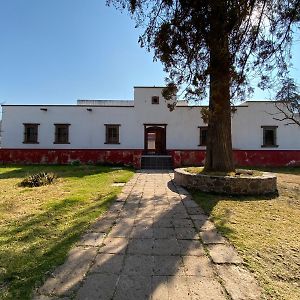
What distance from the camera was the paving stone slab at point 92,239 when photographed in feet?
13.7

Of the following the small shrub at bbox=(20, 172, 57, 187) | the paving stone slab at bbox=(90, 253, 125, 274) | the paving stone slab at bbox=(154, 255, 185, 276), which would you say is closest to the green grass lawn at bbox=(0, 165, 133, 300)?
the paving stone slab at bbox=(90, 253, 125, 274)

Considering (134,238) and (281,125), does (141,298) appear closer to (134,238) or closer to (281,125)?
(134,238)

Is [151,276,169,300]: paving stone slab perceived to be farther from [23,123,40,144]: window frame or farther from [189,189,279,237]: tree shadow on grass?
[23,123,40,144]: window frame

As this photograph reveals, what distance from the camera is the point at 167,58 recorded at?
29.0 feet

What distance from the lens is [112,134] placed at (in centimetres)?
2130

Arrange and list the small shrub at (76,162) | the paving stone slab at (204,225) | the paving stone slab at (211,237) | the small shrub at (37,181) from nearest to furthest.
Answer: the paving stone slab at (211,237) → the paving stone slab at (204,225) → the small shrub at (37,181) → the small shrub at (76,162)

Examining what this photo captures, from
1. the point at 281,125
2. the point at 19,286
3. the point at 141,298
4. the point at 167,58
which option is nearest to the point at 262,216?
the point at 141,298

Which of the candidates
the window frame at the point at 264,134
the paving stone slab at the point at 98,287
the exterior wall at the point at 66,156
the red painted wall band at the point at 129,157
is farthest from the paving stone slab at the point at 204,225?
the window frame at the point at 264,134

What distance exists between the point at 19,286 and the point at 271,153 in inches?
674

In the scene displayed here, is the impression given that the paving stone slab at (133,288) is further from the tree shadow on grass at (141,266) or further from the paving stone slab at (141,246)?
the paving stone slab at (141,246)

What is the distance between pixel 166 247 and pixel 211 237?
801mm

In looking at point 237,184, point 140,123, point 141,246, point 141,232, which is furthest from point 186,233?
point 140,123

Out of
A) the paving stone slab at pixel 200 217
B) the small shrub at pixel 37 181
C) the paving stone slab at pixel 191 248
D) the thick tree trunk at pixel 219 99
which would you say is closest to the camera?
the paving stone slab at pixel 191 248

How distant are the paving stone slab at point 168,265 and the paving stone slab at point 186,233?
31.1 inches
